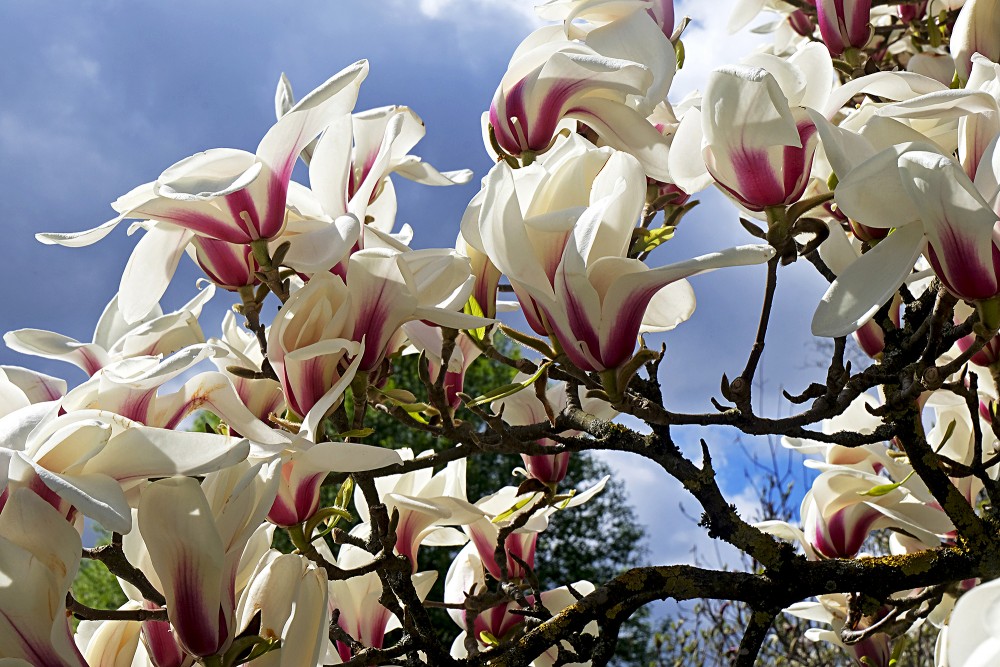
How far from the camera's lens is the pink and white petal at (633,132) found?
0.76m

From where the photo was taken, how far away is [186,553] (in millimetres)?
568

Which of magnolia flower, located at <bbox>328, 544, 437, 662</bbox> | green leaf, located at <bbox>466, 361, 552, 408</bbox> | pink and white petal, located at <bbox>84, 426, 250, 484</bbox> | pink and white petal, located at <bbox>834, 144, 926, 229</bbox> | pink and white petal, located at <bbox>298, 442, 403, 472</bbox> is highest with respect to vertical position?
pink and white petal, located at <bbox>834, 144, 926, 229</bbox>

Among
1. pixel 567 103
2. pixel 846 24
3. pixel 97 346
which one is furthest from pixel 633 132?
pixel 97 346

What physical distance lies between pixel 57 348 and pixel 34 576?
342 millimetres

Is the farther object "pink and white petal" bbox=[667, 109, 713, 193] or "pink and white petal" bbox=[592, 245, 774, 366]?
"pink and white petal" bbox=[667, 109, 713, 193]

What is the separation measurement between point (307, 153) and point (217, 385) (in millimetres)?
363

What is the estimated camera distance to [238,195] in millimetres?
691

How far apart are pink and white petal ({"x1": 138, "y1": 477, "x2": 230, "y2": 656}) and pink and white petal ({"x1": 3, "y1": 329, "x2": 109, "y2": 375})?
0.30 m

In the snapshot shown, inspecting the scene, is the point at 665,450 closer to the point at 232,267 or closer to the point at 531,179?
the point at 531,179

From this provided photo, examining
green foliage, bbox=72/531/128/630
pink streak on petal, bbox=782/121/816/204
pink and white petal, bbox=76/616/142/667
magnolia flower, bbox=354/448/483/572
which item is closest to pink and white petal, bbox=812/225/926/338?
pink streak on petal, bbox=782/121/816/204

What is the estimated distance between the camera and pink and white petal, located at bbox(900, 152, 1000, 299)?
1.72ft

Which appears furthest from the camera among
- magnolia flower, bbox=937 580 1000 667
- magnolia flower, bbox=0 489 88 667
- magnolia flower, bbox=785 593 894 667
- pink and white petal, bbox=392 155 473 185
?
magnolia flower, bbox=785 593 894 667

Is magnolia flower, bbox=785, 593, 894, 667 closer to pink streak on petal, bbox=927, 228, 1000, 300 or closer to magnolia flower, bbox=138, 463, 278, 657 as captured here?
pink streak on petal, bbox=927, 228, 1000, 300

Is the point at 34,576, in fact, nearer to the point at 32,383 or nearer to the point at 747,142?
the point at 32,383
